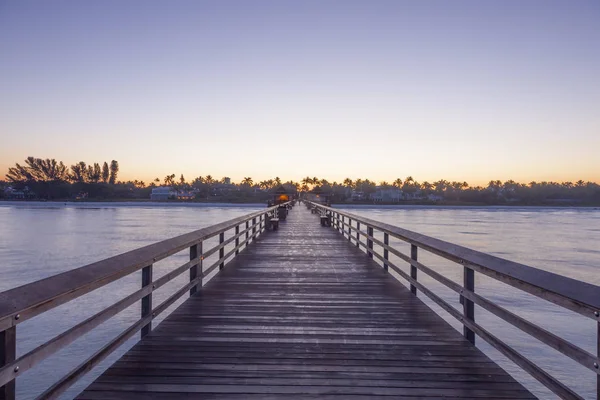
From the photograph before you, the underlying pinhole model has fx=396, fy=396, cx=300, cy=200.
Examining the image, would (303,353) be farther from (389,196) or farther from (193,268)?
(389,196)

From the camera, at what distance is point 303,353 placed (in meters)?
3.73

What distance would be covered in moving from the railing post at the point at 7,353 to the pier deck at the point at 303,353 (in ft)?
3.05

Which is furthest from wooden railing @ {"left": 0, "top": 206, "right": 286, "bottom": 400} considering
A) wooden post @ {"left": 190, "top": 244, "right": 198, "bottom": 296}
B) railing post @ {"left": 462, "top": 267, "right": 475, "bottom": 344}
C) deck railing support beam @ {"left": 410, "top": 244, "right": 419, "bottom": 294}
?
deck railing support beam @ {"left": 410, "top": 244, "right": 419, "bottom": 294}

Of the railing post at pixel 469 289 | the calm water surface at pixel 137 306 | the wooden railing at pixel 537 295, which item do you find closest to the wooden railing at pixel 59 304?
the wooden railing at pixel 537 295

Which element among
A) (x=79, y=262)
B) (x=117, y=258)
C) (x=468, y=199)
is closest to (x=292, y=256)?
(x=117, y=258)

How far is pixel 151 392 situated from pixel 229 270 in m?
5.16

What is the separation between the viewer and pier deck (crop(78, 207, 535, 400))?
303 cm

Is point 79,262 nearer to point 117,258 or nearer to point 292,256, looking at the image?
point 292,256

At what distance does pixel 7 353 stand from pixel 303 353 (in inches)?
94.2

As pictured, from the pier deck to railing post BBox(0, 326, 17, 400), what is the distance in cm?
93

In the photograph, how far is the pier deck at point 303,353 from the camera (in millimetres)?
3025

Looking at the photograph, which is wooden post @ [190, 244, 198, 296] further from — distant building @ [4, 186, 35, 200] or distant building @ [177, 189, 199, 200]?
distant building @ [4, 186, 35, 200]

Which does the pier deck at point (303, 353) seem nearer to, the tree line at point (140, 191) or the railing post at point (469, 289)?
the railing post at point (469, 289)

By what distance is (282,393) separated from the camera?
2955mm
